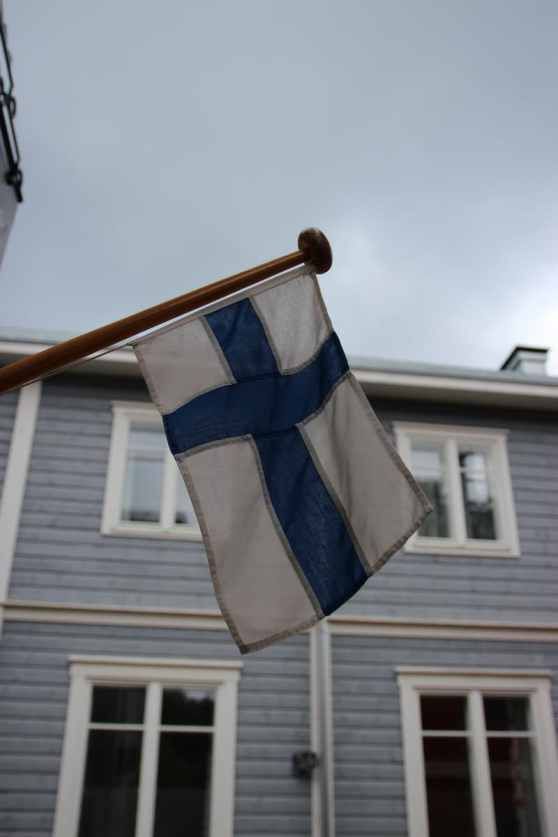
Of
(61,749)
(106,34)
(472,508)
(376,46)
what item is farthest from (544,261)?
(61,749)

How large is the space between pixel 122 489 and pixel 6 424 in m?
1.55

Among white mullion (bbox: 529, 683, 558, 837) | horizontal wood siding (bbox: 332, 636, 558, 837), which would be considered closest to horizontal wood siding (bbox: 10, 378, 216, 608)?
horizontal wood siding (bbox: 332, 636, 558, 837)

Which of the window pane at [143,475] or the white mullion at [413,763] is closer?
the white mullion at [413,763]

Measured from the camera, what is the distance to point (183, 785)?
23.0 ft

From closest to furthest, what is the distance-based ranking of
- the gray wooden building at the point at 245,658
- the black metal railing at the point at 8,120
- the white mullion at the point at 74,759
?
the black metal railing at the point at 8,120, the white mullion at the point at 74,759, the gray wooden building at the point at 245,658

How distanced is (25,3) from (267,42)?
643cm

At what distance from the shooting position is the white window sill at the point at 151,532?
310 inches

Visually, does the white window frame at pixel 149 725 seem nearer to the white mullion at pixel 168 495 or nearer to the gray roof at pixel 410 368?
the white mullion at pixel 168 495

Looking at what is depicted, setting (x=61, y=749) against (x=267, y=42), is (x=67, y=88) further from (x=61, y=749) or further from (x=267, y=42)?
(x=61, y=749)

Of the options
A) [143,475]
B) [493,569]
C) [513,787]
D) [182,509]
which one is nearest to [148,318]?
[182,509]

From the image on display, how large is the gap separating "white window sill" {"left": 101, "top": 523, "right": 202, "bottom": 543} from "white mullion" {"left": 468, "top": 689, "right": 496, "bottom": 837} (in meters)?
3.58

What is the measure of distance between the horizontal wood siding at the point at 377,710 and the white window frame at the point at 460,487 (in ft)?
3.52

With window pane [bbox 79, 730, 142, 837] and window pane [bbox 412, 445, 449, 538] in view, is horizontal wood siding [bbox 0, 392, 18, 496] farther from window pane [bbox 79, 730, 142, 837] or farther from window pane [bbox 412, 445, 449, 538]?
window pane [bbox 412, 445, 449, 538]

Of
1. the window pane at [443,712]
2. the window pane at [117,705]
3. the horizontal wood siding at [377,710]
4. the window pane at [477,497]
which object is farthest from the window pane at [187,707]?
the window pane at [477,497]
